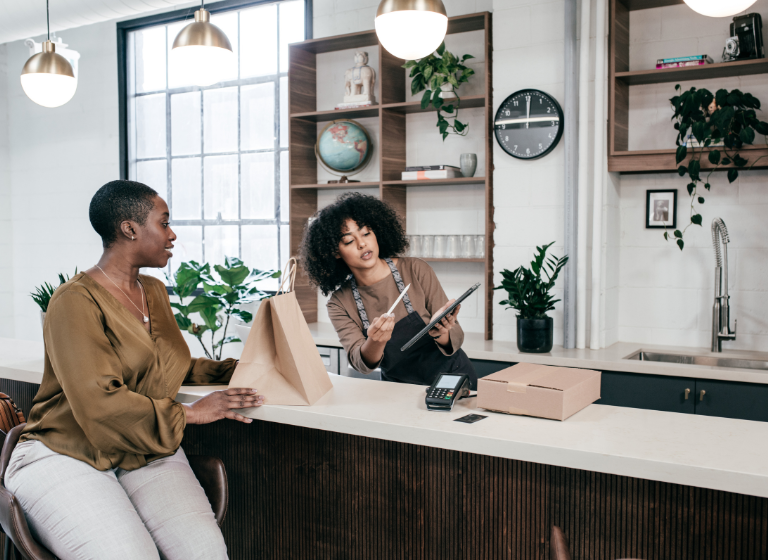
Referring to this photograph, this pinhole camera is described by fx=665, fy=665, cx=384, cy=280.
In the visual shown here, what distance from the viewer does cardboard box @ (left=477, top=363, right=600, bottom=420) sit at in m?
1.53

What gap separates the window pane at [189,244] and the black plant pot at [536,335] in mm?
2933

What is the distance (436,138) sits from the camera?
4012 millimetres

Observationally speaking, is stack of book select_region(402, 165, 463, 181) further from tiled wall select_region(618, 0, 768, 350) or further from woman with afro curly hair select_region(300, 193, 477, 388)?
woman with afro curly hair select_region(300, 193, 477, 388)

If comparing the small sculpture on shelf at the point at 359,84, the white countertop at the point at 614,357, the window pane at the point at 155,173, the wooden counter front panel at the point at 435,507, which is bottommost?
the wooden counter front panel at the point at 435,507

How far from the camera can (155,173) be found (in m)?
5.37

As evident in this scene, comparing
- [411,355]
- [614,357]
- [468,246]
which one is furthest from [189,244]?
[614,357]

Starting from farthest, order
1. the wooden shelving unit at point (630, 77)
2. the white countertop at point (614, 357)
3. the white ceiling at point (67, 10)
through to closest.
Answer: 1. the white ceiling at point (67, 10)
2. the wooden shelving unit at point (630, 77)
3. the white countertop at point (614, 357)


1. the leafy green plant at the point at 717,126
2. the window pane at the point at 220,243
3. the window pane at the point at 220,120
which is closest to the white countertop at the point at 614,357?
the leafy green plant at the point at 717,126

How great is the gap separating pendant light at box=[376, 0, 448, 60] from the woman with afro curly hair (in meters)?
0.67

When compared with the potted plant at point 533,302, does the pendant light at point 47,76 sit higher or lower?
higher

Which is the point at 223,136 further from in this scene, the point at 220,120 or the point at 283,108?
the point at 283,108

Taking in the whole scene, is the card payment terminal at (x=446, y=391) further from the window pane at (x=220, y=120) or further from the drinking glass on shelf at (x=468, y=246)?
the window pane at (x=220, y=120)

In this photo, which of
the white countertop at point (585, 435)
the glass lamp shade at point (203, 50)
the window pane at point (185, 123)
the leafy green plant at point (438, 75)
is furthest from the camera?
the window pane at point (185, 123)

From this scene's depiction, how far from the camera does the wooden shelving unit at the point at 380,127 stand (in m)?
3.56
